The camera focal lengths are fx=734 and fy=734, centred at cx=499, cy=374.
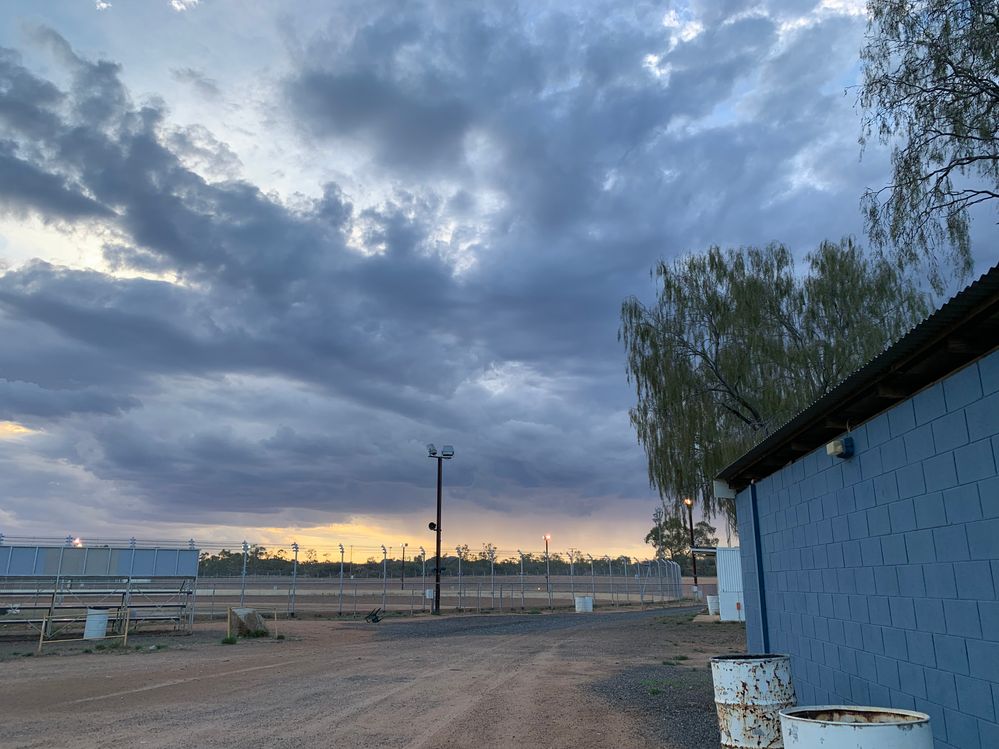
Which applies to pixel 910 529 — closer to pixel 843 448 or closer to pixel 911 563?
pixel 911 563

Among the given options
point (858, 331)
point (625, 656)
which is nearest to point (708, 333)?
point (858, 331)

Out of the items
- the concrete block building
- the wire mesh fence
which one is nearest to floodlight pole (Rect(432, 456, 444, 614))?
the wire mesh fence

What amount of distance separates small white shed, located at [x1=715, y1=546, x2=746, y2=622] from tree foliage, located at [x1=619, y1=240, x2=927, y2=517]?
455 cm

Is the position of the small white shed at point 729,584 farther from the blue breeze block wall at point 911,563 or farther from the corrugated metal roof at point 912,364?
the corrugated metal roof at point 912,364

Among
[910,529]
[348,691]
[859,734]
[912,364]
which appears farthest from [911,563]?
[348,691]

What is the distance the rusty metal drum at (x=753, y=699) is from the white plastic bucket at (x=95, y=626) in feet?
63.9

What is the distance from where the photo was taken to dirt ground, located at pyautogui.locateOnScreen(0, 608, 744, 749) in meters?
8.12

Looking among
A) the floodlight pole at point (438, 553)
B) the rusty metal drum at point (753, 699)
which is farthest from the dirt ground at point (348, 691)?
the floodlight pole at point (438, 553)

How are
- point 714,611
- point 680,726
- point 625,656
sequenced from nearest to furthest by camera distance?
point 680,726
point 625,656
point 714,611

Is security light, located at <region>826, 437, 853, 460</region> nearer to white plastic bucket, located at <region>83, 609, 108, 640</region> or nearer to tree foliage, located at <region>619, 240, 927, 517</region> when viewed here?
tree foliage, located at <region>619, 240, 927, 517</region>

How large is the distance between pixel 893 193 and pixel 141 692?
538 inches

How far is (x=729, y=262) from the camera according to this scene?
22031 mm

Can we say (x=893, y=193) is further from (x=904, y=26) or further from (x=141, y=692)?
(x=141, y=692)

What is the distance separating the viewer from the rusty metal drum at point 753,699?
632cm
